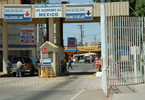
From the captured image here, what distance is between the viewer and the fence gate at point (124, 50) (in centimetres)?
1177

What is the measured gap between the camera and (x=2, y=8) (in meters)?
23.8

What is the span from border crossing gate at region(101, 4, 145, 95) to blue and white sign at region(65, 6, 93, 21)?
10.2 metres

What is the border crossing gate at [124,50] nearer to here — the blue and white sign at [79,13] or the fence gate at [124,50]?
the fence gate at [124,50]

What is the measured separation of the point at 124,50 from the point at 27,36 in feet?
87.4

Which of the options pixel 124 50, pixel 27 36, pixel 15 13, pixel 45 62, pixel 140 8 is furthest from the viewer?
pixel 27 36

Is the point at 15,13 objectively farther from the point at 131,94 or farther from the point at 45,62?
the point at 131,94

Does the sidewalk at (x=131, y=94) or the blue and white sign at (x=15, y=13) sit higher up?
the blue and white sign at (x=15, y=13)

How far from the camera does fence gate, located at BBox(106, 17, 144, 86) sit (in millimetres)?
11773

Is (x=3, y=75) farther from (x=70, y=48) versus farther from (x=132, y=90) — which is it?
(x=70, y=48)

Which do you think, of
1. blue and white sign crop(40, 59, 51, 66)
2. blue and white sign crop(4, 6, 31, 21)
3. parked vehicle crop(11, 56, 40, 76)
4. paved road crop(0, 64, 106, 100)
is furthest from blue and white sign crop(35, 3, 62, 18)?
paved road crop(0, 64, 106, 100)

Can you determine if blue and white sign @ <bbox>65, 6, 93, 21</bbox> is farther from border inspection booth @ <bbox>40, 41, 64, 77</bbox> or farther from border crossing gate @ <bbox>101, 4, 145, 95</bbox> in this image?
border crossing gate @ <bbox>101, 4, 145, 95</bbox>

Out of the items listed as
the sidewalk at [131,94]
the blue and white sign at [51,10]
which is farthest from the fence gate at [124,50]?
the blue and white sign at [51,10]

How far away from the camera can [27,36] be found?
37.2m

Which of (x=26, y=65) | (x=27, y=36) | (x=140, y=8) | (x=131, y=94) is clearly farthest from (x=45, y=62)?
(x=27, y=36)
